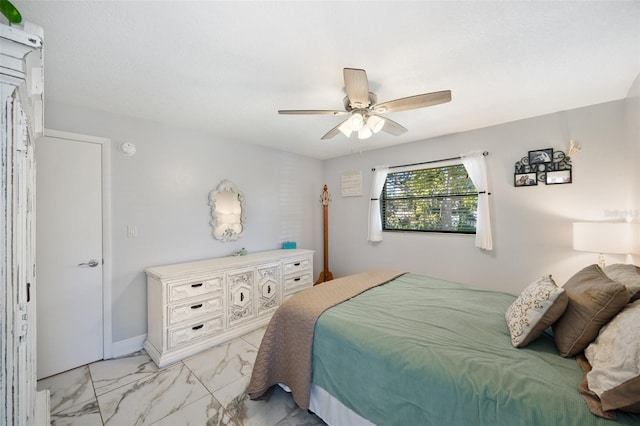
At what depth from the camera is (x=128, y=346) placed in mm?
2471

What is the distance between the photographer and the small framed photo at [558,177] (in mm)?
2506

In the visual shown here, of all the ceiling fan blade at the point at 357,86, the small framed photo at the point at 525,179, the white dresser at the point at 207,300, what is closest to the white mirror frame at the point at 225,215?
the white dresser at the point at 207,300

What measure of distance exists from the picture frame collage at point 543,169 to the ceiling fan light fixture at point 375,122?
1870mm

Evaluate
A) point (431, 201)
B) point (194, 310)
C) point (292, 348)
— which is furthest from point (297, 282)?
point (431, 201)

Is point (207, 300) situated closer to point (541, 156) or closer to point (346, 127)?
point (346, 127)

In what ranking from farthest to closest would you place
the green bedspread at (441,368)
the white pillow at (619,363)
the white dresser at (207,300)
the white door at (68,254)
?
the white dresser at (207,300) < the white door at (68,254) < the green bedspread at (441,368) < the white pillow at (619,363)

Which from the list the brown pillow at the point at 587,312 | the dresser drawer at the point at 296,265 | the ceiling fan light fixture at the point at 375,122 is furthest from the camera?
the dresser drawer at the point at 296,265

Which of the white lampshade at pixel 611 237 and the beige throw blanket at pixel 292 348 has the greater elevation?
the white lampshade at pixel 611 237

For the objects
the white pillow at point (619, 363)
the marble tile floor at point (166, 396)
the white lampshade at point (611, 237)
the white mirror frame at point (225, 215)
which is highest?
the white mirror frame at point (225, 215)

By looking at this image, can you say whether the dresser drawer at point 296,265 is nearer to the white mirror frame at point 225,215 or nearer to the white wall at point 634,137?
the white mirror frame at point 225,215

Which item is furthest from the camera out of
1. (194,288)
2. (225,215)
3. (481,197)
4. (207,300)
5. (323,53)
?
(225,215)

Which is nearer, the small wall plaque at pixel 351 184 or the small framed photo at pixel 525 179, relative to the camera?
the small framed photo at pixel 525 179

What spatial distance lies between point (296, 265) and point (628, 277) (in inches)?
115

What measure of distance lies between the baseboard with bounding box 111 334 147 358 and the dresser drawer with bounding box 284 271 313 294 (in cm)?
159
